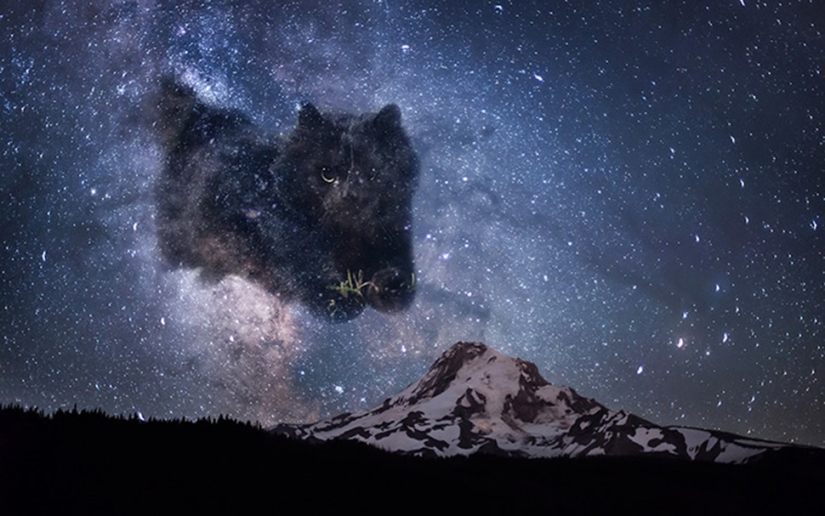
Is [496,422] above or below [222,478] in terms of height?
below

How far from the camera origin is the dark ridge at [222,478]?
Result: 12.1 metres

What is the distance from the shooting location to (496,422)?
A: 149875 millimetres

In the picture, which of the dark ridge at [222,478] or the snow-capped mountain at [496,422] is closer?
the dark ridge at [222,478]

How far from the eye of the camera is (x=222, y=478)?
14688 mm

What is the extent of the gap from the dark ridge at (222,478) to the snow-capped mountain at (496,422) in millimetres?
70808

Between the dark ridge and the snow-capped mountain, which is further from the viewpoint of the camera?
the snow-capped mountain

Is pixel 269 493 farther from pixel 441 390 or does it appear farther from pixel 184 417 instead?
pixel 441 390

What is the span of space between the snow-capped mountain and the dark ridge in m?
70.8

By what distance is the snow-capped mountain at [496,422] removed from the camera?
101 meters

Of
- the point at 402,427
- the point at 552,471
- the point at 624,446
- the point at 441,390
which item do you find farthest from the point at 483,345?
the point at 552,471

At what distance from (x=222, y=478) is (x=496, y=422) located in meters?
144

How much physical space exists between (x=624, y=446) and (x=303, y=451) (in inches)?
3765

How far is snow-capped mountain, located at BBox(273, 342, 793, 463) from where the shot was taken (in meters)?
101

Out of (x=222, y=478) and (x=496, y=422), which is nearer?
(x=222, y=478)
